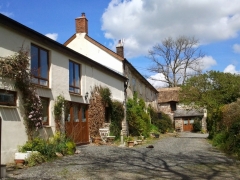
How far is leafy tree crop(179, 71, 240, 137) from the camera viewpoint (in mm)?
25156

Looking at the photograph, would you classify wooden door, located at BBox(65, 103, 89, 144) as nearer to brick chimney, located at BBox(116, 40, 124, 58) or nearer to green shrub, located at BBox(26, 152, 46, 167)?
green shrub, located at BBox(26, 152, 46, 167)

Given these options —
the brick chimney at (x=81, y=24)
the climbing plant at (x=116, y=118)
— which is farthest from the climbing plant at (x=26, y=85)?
the brick chimney at (x=81, y=24)

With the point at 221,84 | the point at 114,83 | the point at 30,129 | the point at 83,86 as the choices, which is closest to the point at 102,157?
the point at 30,129

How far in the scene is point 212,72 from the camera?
27.1 meters

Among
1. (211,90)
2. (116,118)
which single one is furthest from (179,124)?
(116,118)

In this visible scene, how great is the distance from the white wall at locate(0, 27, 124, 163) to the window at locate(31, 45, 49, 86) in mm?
230

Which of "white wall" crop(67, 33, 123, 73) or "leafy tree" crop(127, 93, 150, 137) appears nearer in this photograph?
"leafy tree" crop(127, 93, 150, 137)

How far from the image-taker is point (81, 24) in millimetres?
24609

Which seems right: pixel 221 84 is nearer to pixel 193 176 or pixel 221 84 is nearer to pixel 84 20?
pixel 84 20

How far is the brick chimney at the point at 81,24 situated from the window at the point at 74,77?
29.0ft

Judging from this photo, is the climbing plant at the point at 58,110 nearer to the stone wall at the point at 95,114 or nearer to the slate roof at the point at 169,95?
the stone wall at the point at 95,114

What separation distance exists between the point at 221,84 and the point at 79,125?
1536 cm

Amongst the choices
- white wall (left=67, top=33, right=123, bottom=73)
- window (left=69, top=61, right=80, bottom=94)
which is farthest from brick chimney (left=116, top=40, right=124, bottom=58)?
window (left=69, top=61, right=80, bottom=94)

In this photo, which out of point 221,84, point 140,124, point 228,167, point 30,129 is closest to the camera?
point 228,167
